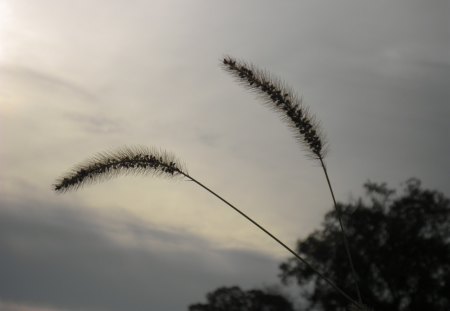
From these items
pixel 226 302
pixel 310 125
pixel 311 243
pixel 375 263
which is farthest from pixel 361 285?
pixel 310 125

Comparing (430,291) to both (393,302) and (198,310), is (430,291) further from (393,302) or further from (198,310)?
(198,310)

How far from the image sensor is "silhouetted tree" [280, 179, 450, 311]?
21.2 metres

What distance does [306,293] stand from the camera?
21234 mm

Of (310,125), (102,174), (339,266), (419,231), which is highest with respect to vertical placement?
(419,231)

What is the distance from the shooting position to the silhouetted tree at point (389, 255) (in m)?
21.2

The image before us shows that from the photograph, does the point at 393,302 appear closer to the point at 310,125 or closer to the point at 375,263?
the point at 375,263

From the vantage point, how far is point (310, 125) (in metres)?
6.96

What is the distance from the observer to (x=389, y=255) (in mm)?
21922

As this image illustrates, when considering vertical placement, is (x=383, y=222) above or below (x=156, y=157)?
above

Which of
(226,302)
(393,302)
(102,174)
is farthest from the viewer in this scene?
(393,302)

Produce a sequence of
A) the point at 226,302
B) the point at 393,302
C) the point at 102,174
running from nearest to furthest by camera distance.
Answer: the point at 102,174, the point at 226,302, the point at 393,302

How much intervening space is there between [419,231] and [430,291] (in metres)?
2.31

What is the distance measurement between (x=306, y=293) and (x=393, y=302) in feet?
10.9

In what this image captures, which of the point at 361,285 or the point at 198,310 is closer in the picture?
the point at 198,310
